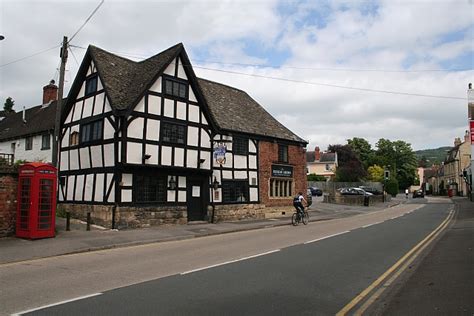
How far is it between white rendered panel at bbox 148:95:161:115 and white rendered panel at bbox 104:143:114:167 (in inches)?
104

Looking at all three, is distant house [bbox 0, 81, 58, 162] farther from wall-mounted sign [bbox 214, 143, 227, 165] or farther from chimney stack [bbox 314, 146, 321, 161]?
chimney stack [bbox 314, 146, 321, 161]

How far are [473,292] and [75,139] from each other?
Answer: 21.0 meters

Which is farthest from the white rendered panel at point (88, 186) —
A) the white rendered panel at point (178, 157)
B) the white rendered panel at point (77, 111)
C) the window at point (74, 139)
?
the white rendered panel at point (178, 157)

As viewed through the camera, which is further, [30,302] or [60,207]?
[60,207]

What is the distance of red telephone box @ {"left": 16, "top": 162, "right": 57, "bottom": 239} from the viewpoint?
1536cm

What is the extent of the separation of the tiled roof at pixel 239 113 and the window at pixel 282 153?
0.70 metres

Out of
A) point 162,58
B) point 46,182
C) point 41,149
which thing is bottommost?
point 46,182

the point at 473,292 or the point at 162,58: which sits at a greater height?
the point at 162,58

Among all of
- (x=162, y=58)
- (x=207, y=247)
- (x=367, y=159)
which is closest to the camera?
(x=207, y=247)

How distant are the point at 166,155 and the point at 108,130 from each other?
3.10 m

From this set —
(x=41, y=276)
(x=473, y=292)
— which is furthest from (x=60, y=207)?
(x=473, y=292)

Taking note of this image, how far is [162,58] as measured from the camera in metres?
22.9

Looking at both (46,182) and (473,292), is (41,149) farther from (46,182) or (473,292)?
(473,292)

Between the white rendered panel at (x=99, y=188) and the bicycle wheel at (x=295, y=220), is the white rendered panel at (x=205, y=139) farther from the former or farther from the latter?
the bicycle wheel at (x=295, y=220)
